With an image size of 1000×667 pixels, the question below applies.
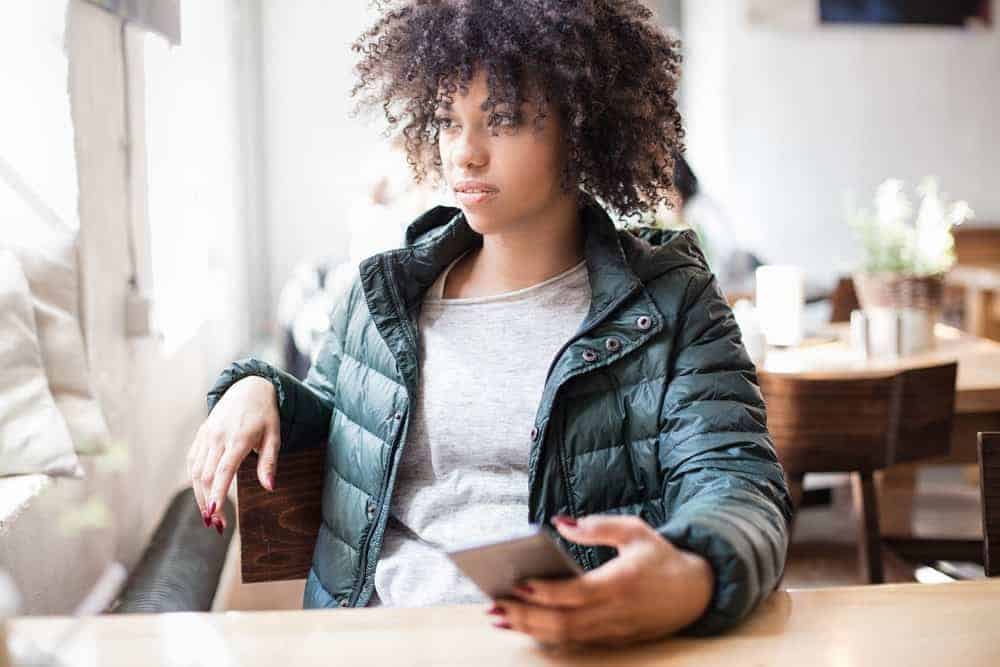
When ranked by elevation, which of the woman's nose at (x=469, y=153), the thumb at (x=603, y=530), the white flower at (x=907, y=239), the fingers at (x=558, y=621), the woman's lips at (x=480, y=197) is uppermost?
the woman's nose at (x=469, y=153)

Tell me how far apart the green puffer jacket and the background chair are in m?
0.91

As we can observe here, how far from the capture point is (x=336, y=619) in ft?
3.27

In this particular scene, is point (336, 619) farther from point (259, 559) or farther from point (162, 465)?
point (162, 465)

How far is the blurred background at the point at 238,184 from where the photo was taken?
2033 millimetres

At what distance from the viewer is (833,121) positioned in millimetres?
5875

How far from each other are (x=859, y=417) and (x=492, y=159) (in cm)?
130

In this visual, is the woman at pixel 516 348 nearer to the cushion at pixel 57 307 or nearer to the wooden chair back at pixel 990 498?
the wooden chair back at pixel 990 498

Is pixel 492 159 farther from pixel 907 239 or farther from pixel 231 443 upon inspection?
pixel 907 239

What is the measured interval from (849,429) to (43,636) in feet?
5.68

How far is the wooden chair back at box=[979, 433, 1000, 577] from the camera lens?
3.97ft

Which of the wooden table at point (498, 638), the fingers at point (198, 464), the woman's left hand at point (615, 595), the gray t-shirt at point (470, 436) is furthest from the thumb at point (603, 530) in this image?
the fingers at point (198, 464)

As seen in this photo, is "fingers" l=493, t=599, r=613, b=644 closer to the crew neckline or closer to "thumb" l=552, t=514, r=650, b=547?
"thumb" l=552, t=514, r=650, b=547

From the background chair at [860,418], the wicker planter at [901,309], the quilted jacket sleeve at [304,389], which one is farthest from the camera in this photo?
the wicker planter at [901,309]

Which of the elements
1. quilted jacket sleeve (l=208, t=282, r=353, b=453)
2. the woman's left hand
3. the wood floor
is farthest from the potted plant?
the woman's left hand
